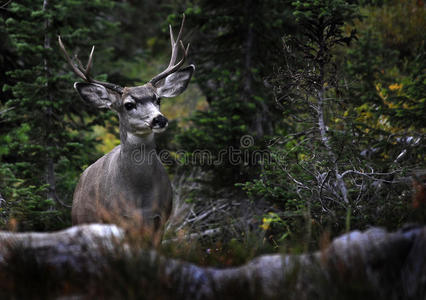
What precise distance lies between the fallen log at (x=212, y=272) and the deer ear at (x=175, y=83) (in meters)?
3.63

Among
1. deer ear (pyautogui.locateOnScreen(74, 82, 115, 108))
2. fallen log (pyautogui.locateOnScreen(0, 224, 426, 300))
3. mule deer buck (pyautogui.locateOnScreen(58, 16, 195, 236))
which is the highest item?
deer ear (pyautogui.locateOnScreen(74, 82, 115, 108))

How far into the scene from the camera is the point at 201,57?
9.80 metres

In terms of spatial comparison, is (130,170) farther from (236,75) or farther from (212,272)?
(236,75)

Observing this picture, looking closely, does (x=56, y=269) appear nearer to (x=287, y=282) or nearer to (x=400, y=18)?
(x=287, y=282)

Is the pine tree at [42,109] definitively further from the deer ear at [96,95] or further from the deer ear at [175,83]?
the deer ear at [175,83]

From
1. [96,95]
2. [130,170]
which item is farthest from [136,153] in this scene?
[96,95]

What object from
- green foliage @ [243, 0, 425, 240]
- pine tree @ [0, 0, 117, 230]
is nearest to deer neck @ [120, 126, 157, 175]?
green foliage @ [243, 0, 425, 240]

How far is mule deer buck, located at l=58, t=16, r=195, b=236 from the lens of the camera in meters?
5.64

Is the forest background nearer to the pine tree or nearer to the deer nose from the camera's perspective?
the pine tree

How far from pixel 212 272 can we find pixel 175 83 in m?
4.02

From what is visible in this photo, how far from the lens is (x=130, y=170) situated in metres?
5.86

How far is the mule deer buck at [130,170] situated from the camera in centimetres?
564

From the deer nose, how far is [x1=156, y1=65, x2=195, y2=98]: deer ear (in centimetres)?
114

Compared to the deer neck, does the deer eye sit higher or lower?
higher
